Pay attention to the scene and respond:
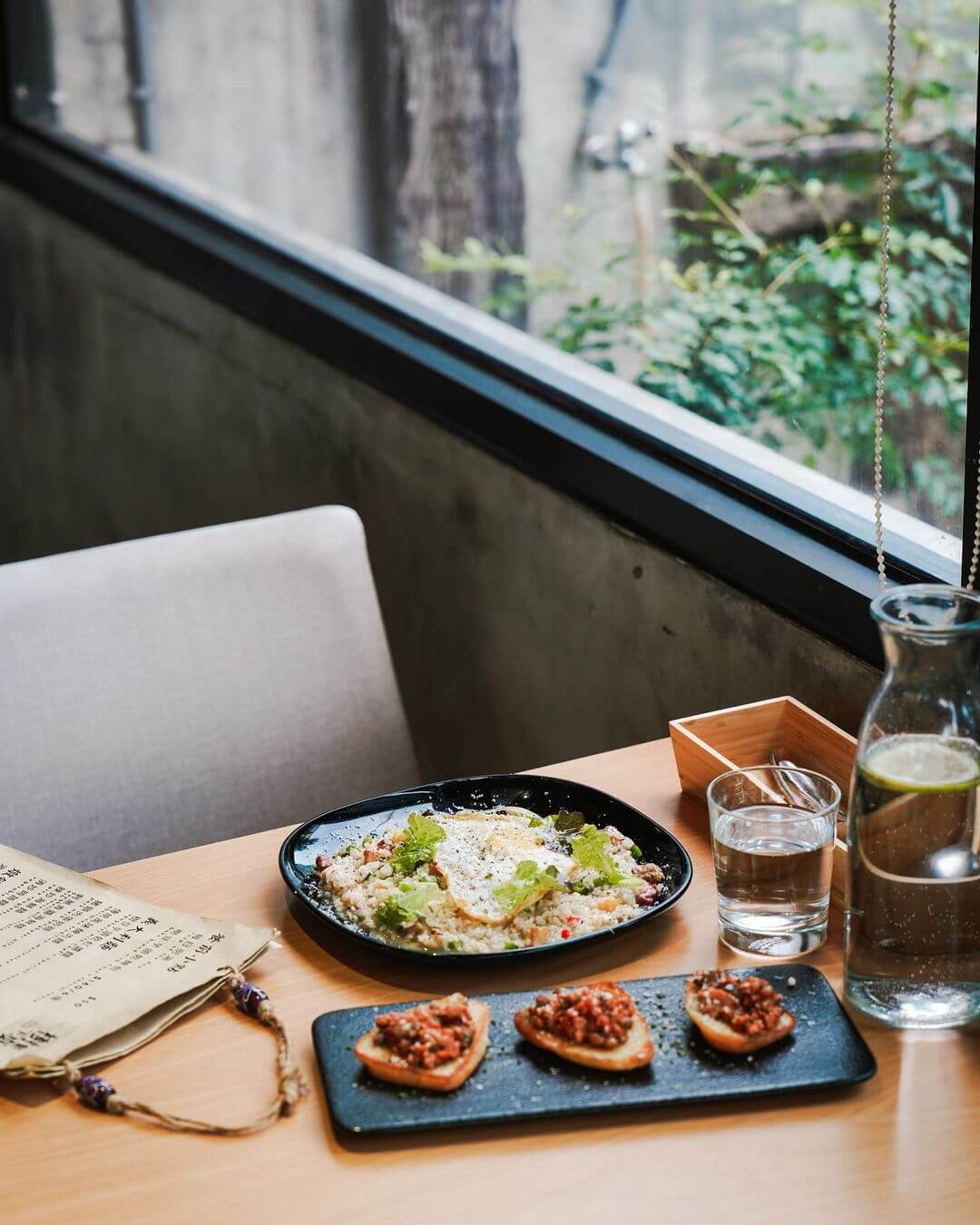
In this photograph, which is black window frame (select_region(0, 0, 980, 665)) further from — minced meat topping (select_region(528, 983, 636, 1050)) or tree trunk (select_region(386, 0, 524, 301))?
minced meat topping (select_region(528, 983, 636, 1050))

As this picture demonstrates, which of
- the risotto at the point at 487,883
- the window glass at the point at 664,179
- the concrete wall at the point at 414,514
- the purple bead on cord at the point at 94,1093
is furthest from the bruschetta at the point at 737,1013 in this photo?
the window glass at the point at 664,179

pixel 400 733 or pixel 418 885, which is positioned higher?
pixel 418 885

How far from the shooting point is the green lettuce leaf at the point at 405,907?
906 mm

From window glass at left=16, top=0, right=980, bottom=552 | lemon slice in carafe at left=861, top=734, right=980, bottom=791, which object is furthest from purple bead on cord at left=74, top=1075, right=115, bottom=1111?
window glass at left=16, top=0, right=980, bottom=552

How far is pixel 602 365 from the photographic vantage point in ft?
6.24

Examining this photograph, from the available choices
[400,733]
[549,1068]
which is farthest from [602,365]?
[549,1068]

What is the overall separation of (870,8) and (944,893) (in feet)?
4.20

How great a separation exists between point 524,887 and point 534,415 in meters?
0.84

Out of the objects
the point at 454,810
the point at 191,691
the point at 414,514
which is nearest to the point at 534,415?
the point at 414,514

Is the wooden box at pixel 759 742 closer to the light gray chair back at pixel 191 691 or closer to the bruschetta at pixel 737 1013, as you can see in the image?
the bruschetta at pixel 737 1013

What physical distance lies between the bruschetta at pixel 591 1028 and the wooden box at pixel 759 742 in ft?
0.91

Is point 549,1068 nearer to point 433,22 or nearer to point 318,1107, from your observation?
point 318,1107

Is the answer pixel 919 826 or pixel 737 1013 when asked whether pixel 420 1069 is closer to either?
pixel 737 1013

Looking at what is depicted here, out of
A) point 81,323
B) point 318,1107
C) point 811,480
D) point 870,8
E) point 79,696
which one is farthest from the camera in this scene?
point 81,323
